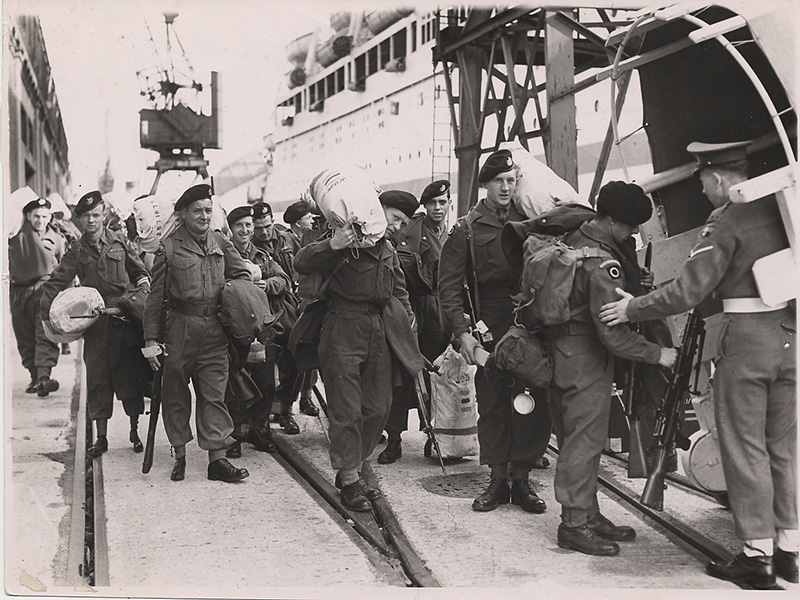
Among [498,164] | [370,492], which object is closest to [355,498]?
[370,492]

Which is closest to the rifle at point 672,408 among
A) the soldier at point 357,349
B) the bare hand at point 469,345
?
the bare hand at point 469,345

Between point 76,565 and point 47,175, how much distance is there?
918 centimetres

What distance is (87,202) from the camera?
6297 millimetres

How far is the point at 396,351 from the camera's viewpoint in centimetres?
477

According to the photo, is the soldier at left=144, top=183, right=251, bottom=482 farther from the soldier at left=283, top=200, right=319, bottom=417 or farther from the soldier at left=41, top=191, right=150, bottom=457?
the soldier at left=283, top=200, right=319, bottom=417

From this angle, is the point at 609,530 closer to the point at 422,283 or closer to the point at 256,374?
the point at 422,283

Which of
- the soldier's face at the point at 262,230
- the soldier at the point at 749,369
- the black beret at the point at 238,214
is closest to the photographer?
the soldier at the point at 749,369

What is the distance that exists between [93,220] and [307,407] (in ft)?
8.07

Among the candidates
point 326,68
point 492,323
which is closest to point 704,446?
point 492,323

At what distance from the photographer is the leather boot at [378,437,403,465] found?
5.77m

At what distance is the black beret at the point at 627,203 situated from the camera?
12.6 ft

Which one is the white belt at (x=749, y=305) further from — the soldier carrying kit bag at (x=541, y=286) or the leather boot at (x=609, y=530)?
the leather boot at (x=609, y=530)

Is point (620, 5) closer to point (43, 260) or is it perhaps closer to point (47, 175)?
point (43, 260)

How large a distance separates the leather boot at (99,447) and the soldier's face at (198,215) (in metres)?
1.86
